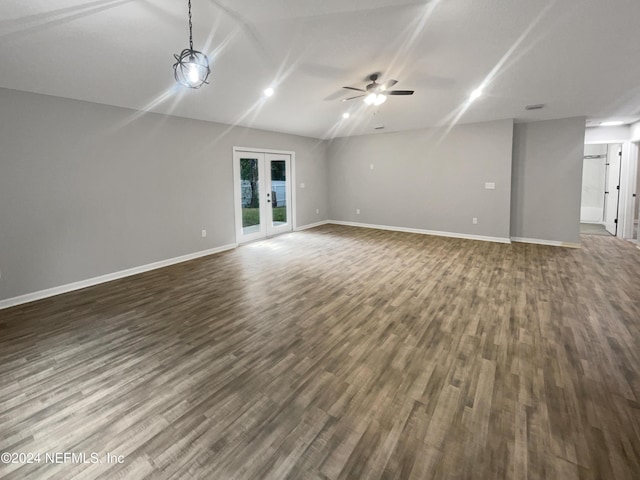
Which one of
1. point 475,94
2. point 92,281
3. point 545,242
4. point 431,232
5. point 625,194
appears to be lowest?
point 92,281

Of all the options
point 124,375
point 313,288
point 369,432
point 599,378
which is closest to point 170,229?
point 313,288

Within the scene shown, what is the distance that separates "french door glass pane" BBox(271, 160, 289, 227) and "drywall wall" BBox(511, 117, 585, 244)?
535cm

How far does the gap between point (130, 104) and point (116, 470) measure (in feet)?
15.5

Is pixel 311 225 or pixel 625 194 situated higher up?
pixel 625 194

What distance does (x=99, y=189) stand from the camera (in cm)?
441

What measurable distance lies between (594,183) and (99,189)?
40.2ft

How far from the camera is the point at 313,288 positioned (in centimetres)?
409

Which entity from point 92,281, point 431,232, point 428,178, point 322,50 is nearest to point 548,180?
point 428,178

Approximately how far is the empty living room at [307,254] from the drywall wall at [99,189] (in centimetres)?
3

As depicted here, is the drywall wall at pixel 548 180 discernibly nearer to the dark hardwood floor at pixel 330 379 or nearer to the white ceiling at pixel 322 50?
the white ceiling at pixel 322 50

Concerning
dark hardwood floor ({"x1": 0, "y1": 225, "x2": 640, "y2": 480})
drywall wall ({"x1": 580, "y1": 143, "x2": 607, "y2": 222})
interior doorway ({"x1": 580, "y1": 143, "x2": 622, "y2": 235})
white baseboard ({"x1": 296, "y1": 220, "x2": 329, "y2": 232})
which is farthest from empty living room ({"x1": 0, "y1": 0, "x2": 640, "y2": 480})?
drywall wall ({"x1": 580, "y1": 143, "x2": 607, "y2": 222})

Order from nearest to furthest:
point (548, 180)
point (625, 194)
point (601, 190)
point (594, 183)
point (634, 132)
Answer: point (548, 180) → point (634, 132) → point (625, 194) → point (601, 190) → point (594, 183)

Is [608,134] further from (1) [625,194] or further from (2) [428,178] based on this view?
(2) [428,178]

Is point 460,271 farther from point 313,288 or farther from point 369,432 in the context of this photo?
point 369,432
